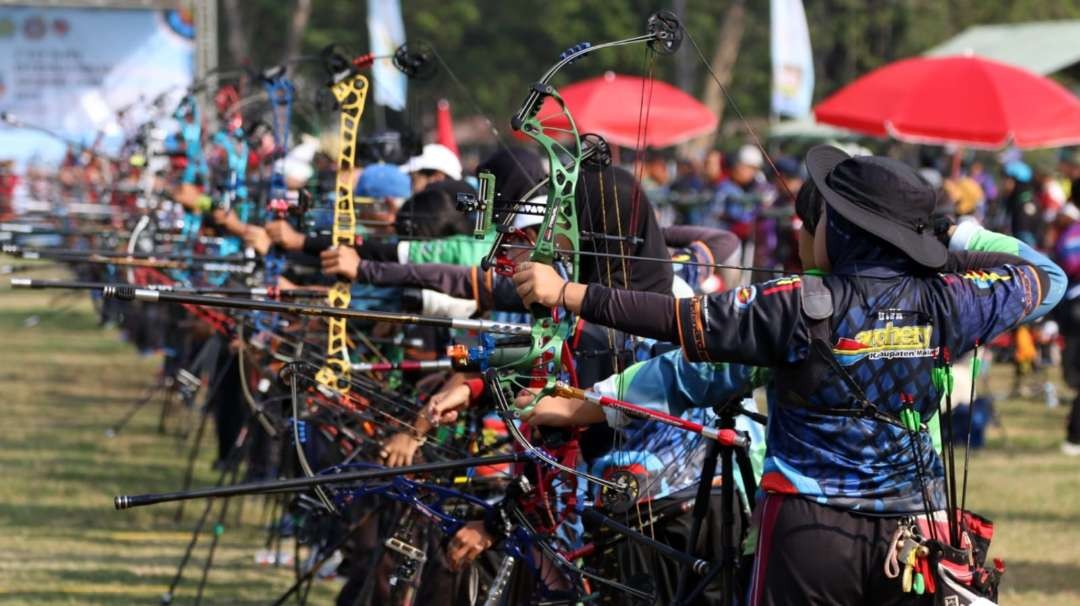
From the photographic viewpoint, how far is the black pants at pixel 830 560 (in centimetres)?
398

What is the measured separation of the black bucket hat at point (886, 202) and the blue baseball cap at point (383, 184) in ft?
13.2

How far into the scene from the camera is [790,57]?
19391mm

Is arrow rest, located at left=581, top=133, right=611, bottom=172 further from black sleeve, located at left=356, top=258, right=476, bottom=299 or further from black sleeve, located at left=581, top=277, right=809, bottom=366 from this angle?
black sleeve, located at left=356, top=258, right=476, bottom=299

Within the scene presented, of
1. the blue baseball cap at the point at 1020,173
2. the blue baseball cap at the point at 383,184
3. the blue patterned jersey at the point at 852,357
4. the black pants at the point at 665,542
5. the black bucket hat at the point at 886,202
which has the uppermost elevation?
the blue baseball cap at the point at 1020,173

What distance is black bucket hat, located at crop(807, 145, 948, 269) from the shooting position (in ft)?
13.1

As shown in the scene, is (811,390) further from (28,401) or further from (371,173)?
(28,401)

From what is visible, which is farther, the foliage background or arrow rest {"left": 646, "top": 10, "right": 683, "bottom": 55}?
the foliage background

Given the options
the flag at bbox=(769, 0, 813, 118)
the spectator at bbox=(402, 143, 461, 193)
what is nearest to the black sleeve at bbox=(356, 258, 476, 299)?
the spectator at bbox=(402, 143, 461, 193)

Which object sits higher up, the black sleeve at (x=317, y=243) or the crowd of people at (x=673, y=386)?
the black sleeve at (x=317, y=243)

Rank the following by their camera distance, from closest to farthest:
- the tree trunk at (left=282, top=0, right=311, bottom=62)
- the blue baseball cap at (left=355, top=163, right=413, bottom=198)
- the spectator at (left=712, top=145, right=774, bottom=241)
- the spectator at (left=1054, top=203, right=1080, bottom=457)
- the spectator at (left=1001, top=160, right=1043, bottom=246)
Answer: the blue baseball cap at (left=355, top=163, right=413, bottom=198) < the spectator at (left=1054, top=203, right=1080, bottom=457) < the spectator at (left=712, top=145, right=774, bottom=241) < the spectator at (left=1001, top=160, right=1043, bottom=246) < the tree trunk at (left=282, top=0, right=311, bottom=62)

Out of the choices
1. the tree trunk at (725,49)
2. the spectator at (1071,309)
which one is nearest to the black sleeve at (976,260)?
the spectator at (1071,309)

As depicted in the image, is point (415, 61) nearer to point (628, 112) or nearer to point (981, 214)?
point (628, 112)

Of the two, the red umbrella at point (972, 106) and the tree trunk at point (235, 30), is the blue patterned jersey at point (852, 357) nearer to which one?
the red umbrella at point (972, 106)

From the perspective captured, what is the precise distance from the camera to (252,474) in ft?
29.2
